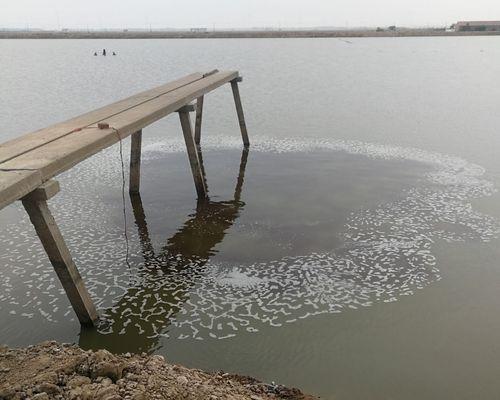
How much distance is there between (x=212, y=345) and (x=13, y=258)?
496cm

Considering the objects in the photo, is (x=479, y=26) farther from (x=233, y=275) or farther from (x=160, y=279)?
(x=160, y=279)

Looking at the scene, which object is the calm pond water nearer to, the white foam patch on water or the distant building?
the white foam patch on water

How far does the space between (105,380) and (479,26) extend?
406 ft

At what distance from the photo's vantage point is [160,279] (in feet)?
28.0

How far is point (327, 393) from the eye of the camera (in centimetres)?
589

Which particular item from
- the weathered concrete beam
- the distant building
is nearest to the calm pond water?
the weathered concrete beam

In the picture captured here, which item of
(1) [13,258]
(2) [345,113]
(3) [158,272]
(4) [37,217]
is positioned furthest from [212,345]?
(2) [345,113]

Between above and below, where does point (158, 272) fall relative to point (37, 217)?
below

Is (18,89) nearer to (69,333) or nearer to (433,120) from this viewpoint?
(433,120)

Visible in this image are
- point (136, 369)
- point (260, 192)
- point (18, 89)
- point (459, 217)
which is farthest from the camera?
point (18, 89)

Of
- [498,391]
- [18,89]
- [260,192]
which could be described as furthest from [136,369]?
[18,89]

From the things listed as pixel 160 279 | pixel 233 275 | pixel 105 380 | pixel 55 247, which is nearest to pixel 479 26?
pixel 233 275

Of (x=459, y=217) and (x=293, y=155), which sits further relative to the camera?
(x=293, y=155)

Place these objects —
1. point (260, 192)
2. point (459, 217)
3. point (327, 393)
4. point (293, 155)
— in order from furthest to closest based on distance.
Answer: point (293, 155) → point (260, 192) → point (459, 217) → point (327, 393)
